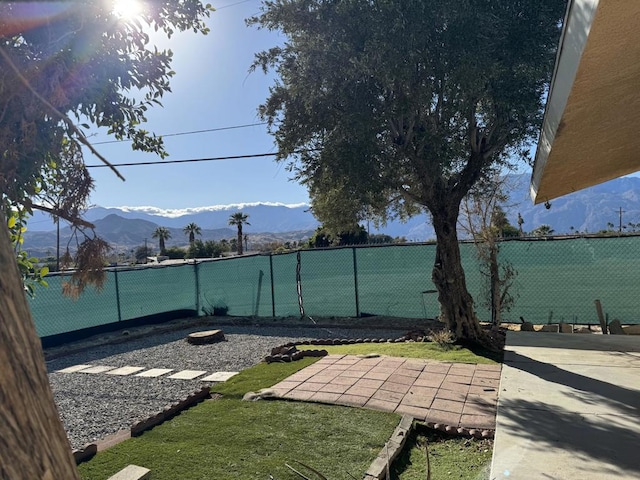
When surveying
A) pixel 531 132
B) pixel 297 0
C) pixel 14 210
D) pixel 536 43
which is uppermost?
pixel 297 0

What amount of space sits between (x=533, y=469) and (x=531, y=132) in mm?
4803

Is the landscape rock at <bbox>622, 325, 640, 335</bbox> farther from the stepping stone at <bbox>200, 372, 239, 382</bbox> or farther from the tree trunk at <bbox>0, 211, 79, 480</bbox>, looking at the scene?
the tree trunk at <bbox>0, 211, 79, 480</bbox>

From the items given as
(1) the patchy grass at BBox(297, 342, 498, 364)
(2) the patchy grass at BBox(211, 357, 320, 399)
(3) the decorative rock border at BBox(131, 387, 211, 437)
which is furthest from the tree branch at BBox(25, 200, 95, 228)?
(1) the patchy grass at BBox(297, 342, 498, 364)

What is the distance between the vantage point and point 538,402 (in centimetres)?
405

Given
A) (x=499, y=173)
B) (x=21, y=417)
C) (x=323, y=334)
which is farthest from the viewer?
(x=323, y=334)

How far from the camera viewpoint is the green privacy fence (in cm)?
806

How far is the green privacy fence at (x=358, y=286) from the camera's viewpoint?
8.06 m

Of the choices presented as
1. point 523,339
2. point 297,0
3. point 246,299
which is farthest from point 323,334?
point 297,0

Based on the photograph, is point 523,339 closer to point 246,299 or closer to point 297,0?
point 297,0

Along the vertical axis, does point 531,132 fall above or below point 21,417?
above

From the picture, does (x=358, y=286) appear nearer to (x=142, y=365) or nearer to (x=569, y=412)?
(x=142, y=365)

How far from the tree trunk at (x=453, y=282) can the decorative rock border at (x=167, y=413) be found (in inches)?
154

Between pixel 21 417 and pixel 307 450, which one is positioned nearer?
pixel 21 417

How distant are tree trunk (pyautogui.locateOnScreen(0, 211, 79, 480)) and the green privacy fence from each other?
24.0 ft
